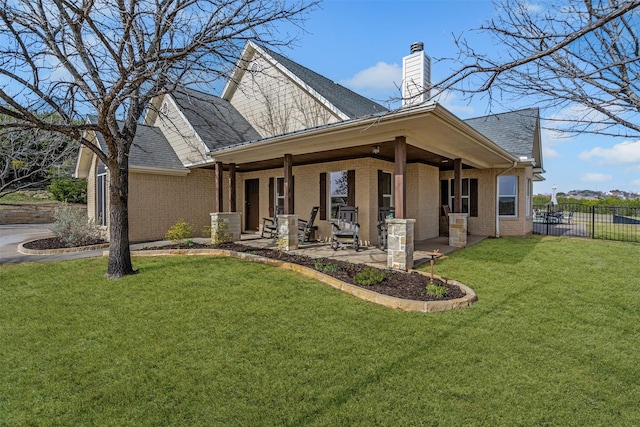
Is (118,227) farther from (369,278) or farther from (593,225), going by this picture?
(593,225)

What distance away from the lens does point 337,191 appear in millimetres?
9953

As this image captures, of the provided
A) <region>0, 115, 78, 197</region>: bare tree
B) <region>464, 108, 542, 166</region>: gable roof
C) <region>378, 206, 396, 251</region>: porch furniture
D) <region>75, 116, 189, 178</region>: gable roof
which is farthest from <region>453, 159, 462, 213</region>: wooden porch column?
<region>0, 115, 78, 197</region>: bare tree

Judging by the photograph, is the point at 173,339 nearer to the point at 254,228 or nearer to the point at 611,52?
the point at 611,52

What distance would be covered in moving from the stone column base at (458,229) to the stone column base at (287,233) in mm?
4379

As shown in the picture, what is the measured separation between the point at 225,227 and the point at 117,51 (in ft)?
16.8

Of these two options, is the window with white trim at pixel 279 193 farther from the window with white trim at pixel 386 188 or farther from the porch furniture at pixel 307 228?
the window with white trim at pixel 386 188

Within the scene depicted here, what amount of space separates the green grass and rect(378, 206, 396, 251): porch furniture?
8.51 ft

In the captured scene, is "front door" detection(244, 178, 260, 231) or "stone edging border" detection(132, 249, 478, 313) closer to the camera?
"stone edging border" detection(132, 249, 478, 313)

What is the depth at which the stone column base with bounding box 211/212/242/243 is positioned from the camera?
30.9ft

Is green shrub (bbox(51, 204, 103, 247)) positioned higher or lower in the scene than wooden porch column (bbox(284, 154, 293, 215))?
lower

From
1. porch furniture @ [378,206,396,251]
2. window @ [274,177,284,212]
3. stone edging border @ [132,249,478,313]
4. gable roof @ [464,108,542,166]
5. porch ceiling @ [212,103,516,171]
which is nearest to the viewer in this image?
stone edging border @ [132,249,478,313]

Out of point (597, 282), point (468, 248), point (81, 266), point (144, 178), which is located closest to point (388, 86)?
point (597, 282)

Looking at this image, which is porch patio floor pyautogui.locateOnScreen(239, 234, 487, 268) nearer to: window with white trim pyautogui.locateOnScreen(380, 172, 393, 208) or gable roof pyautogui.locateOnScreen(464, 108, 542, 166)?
window with white trim pyautogui.locateOnScreen(380, 172, 393, 208)

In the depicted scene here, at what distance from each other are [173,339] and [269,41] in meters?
5.34
